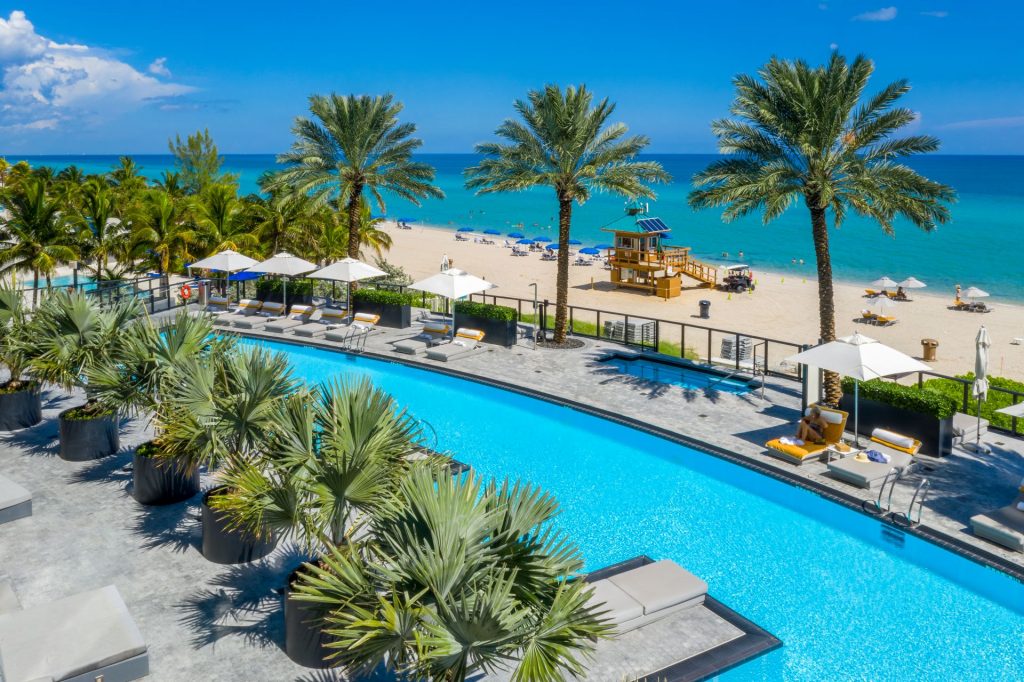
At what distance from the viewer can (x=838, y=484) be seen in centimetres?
1256

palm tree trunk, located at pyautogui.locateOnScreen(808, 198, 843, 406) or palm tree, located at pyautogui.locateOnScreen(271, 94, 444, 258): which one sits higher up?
palm tree, located at pyautogui.locateOnScreen(271, 94, 444, 258)

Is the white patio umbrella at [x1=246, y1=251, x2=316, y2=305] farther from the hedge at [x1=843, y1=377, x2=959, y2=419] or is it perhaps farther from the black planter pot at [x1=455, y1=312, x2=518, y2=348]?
the hedge at [x1=843, y1=377, x2=959, y2=419]

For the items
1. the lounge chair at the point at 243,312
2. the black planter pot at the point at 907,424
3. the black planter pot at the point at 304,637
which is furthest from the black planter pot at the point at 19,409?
the black planter pot at the point at 907,424

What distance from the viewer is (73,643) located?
714cm

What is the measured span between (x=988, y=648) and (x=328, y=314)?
67.8 ft

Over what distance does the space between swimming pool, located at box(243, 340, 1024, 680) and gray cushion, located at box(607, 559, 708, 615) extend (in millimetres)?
778

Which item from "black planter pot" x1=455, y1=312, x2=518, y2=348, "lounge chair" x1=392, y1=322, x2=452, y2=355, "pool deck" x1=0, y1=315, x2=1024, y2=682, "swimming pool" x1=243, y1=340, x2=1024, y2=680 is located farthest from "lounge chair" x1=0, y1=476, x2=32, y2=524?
"black planter pot" x1=455, y1=312, x2=518, y2=348

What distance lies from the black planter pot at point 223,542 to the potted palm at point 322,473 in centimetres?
208

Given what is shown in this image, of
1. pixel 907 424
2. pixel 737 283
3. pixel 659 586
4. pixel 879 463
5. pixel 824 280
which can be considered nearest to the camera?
pixel 659 586

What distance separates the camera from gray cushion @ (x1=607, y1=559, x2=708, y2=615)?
28.1 feet

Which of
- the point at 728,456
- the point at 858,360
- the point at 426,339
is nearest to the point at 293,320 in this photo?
the point at 426,339

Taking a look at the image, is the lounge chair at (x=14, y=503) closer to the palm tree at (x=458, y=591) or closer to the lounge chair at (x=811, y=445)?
the palm tree at (x=458, y=591)

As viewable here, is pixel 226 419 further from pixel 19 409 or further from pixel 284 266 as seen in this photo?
pixel 284 266

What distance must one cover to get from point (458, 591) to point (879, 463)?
395 inches
